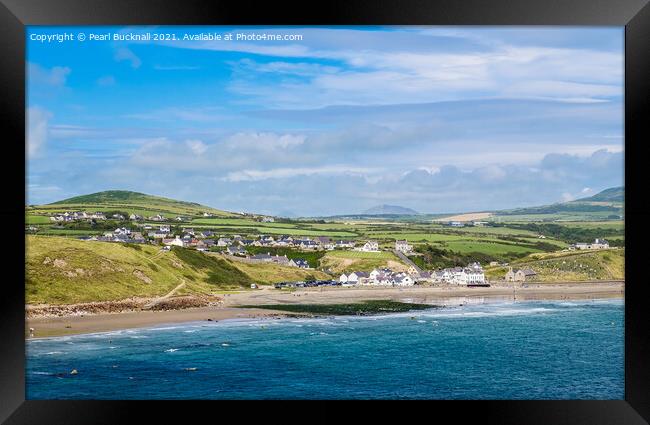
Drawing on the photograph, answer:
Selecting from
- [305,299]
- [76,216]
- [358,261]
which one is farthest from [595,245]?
[76,216]

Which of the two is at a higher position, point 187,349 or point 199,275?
point 199,275

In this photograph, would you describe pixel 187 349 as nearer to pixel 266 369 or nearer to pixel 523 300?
pixel 266 369

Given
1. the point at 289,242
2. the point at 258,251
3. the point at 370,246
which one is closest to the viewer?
the point at 289,242

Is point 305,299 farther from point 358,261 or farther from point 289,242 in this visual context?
point 358,261

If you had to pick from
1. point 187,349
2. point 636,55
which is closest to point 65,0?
point 187,349

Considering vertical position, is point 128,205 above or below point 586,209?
above

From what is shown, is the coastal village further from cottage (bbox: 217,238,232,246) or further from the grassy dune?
the grassy dune

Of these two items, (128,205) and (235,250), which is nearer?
(128,205)
